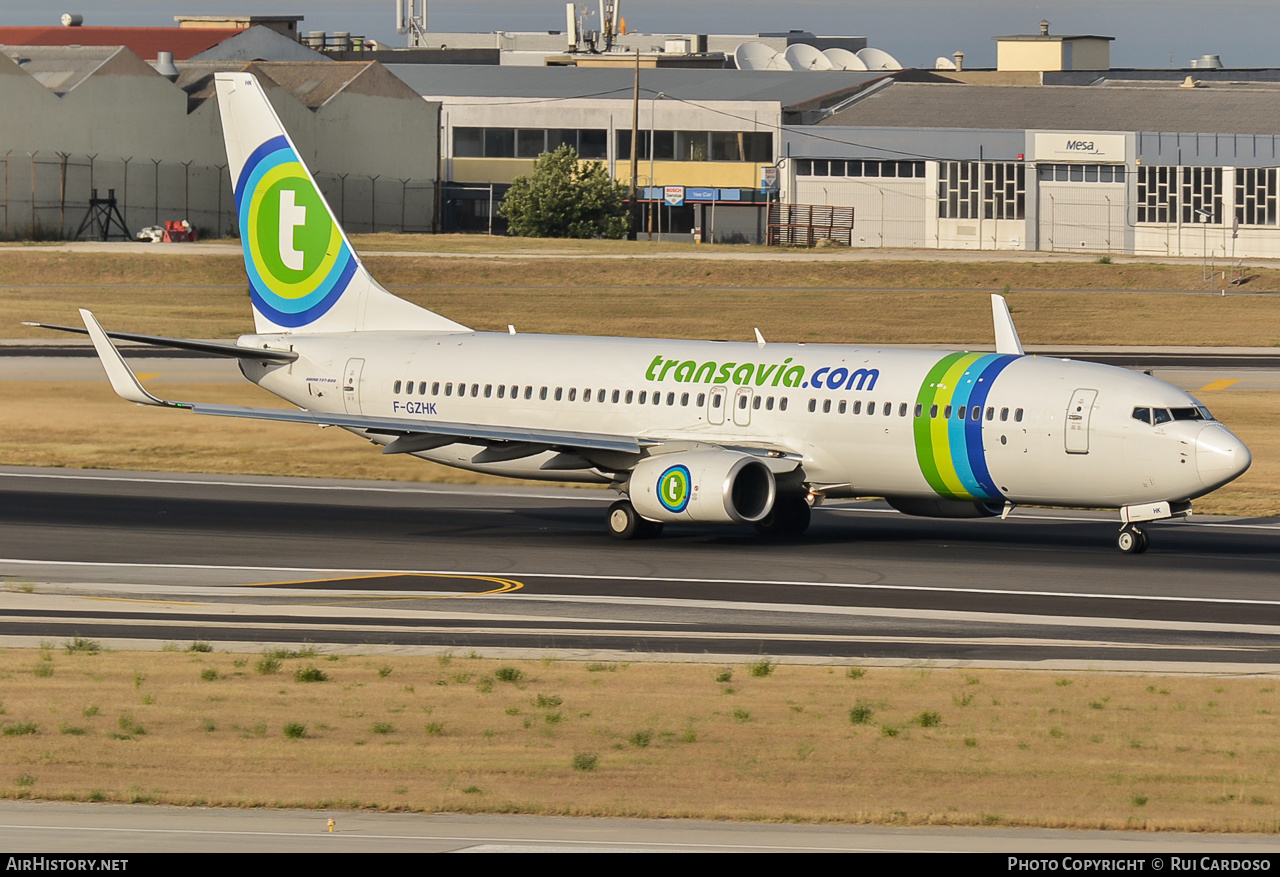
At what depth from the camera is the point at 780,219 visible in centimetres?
13588

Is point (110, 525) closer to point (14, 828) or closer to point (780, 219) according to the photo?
point (14, 828)

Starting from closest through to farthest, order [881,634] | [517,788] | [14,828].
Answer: [14,828] < [517,788] < [881,634]

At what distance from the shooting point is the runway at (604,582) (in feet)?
90.5

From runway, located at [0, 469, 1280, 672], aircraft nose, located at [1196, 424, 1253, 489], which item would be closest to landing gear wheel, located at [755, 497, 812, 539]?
runway, located at [0, 469, 1280, 672]

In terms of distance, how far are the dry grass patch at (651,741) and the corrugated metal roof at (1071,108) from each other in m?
105

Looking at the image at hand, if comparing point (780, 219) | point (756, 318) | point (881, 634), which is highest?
point (780, 219)

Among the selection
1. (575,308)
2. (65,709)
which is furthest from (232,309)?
(65,709)

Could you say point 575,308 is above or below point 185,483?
above

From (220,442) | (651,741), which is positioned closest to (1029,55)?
(220,442)

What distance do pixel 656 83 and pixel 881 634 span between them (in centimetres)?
12969

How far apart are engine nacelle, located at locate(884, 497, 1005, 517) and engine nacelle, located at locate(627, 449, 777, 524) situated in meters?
2.86

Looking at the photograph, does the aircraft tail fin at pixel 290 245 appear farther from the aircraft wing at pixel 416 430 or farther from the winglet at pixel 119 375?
the winglet at pixel 119 375

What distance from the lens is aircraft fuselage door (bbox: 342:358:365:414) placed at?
42781 mm

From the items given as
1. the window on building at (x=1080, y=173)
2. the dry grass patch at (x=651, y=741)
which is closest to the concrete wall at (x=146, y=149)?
the window on building at (x=1080, y=173)
